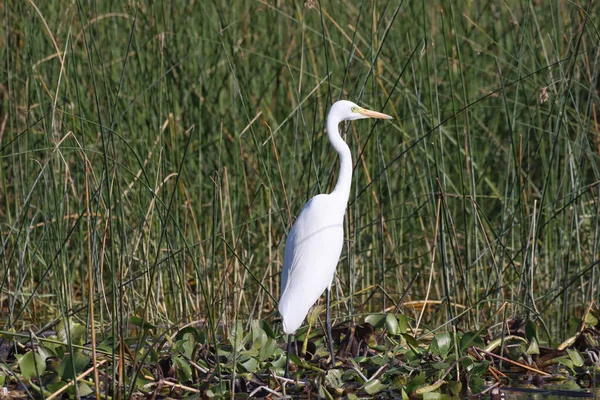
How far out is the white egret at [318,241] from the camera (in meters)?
3.40

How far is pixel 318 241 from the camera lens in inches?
137

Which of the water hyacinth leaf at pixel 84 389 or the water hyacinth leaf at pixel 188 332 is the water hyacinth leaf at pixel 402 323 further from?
the water hyacinth leaf at pixel 84 389

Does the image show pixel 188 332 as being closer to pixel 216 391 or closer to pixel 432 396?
pixel 216 391

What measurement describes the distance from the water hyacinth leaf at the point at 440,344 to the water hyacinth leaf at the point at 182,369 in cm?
83

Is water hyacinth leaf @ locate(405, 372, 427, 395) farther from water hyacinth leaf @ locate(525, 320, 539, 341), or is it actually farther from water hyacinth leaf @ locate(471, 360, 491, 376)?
water hyacinth leaf @ locate(525, 320, 539, 341)

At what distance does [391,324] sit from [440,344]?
0.24 metres

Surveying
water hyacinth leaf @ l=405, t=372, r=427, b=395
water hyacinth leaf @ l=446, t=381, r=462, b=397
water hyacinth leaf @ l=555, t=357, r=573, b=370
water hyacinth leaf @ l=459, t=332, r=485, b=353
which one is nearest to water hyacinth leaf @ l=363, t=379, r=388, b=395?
water hyacinth leaf @ l=405, t=372, r=427, b=395

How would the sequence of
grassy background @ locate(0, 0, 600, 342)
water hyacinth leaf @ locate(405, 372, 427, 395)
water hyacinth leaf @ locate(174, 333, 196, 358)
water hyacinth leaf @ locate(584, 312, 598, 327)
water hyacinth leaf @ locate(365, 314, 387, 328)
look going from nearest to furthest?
water hyacinth leaf @ locate(405, 372, 427, 395) < water hyacinth leaf @ locate(174, 333, 196, 358) < water hyacinth leaf @ locate(365, 314, 387, 328) < water hyacinth leaf @ locate(584, 312, 598, 327) < grassy background @ locate(0, 0, 600, 342)

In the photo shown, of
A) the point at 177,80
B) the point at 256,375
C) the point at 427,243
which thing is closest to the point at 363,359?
the point at 256,375

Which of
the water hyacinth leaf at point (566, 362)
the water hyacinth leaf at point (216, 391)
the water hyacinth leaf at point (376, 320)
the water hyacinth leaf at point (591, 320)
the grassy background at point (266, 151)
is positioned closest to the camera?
the water hyacinth leaf at point (216, 391)

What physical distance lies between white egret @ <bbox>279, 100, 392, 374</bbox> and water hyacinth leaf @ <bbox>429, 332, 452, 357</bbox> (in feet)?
1.17

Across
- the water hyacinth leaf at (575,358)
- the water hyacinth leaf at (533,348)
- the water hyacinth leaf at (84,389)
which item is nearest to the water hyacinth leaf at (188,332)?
the water hyacinth leaf at (84,389)

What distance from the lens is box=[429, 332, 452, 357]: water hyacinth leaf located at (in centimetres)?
322

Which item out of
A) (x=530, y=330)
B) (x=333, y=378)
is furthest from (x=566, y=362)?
(x=333, y=378)
